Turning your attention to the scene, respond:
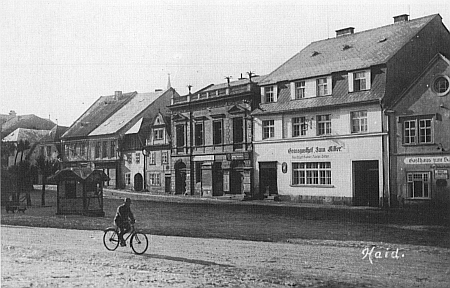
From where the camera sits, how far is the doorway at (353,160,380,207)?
45.8ft

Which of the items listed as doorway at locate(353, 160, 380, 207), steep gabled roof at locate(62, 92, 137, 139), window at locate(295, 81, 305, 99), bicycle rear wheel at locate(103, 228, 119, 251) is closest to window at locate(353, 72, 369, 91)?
window at locate(295, 81, 305, 99)

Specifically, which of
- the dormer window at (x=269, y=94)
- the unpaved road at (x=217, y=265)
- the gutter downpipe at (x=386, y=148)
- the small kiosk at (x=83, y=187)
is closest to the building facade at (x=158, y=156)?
the small kiosk at (x=83, y=187)

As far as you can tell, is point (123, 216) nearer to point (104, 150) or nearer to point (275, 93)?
point (104, 150)

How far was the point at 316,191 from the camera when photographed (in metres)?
15.2

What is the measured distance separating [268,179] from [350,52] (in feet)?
18.7

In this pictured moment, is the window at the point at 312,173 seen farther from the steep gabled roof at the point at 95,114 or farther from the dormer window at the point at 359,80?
the steep gabled roof at the point at 95,114

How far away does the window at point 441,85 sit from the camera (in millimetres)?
11750

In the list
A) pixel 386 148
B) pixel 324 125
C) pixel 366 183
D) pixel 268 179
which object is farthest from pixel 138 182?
pixel 386 148

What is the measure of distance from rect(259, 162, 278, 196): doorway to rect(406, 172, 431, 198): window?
557 centimetres

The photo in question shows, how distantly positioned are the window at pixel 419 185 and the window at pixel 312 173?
2881 mm

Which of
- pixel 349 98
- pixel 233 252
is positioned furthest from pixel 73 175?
pixel 349 98

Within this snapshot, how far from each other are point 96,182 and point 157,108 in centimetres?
479

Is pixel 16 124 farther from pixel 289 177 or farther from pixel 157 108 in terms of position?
pixel 289 177

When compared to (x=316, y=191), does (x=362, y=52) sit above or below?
above
